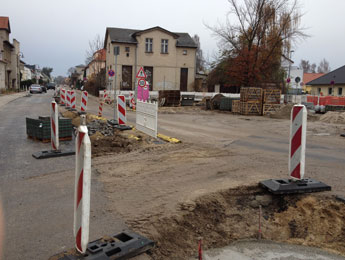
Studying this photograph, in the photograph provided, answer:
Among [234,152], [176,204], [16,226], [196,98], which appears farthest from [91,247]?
[196,98]

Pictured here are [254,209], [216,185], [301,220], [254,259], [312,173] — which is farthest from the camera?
A: [312,173]

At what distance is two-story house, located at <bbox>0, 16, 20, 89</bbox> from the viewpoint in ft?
166

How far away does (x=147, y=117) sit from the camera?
38.3 ft

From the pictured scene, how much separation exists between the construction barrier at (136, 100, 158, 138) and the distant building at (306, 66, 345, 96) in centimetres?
5042

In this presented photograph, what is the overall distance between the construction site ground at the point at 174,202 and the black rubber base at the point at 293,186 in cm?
12

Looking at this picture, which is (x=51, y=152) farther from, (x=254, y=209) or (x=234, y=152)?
(x=254, y=209)

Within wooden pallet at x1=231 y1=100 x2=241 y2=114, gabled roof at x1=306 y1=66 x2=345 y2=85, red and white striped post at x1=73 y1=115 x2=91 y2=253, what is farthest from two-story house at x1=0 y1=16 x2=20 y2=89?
gabled roof at x1=306 y1=66 x2=345 y2=85

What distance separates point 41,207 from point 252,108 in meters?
21.8

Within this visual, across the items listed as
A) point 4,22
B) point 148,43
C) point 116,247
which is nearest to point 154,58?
point 148,43

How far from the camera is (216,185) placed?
6.07 m

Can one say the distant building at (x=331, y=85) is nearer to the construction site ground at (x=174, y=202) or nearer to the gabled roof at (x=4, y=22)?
the construction site ground at (x=174, y=202)

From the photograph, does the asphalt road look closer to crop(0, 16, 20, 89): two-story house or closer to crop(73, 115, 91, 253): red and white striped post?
crop(73, 115, 91, 253): red and white striped post

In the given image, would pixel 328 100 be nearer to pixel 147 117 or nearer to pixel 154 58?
pixel 154 58

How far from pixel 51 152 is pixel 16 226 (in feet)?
14.8
